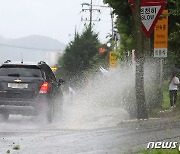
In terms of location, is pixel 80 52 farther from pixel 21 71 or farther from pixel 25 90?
pixel 25 90

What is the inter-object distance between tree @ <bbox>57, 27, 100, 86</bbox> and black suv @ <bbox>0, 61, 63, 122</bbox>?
5732 cm

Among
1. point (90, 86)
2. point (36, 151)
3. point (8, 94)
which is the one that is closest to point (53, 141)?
point (36, 151)

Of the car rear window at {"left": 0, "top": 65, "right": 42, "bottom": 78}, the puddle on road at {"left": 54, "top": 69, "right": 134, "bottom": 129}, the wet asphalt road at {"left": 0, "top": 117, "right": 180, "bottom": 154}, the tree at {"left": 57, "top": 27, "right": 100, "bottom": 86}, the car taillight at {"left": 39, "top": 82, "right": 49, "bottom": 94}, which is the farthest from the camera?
the tree at {"left": 57, "top": 27, "right": 100, "bottom": 86}

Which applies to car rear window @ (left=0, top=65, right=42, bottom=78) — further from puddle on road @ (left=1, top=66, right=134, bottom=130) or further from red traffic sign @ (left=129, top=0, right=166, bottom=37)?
red traffic sign @ (left=129, top=0, right=166, bottom=37)

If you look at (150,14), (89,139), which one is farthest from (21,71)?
(89,139)

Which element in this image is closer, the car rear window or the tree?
the car rear window

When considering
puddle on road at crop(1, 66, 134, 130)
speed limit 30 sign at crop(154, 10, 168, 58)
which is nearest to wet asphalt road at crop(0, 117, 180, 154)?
puddle on road at crop(1, 66, 134, 130)

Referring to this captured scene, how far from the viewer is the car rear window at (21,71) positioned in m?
15.4

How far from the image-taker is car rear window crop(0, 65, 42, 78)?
50.4 feet

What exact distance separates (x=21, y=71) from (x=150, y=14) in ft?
→ 12.7

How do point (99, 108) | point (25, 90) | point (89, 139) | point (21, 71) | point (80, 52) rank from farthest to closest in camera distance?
point (80, 52), point (99, 108), point (21, 71), point (25, 90), point (89, 139)

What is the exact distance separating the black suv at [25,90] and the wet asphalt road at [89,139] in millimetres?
1358

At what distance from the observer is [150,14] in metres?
15.1

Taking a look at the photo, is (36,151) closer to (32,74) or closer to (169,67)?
(32,74)
